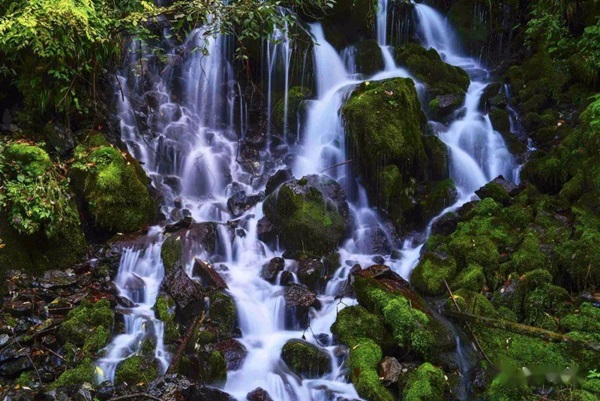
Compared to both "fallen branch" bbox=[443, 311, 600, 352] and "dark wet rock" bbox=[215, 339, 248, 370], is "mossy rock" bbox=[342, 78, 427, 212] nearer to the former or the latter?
"fallen branch" bbox=[443, 311, 600, 352]

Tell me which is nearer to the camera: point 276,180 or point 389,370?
point 389,370

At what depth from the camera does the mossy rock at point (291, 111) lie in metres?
11.3

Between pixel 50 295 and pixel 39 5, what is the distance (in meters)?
4.16

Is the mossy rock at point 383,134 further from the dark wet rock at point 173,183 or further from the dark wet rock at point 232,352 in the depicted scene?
the dark wet rock at point 232,352

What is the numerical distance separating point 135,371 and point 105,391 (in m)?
0.44

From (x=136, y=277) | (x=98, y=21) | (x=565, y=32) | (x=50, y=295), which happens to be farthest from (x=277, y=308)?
(x=565, y=32)

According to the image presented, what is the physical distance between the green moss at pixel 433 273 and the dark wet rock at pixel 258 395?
8.86ft

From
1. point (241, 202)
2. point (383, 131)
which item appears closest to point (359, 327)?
point (241, 202)

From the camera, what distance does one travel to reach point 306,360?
6160 mm

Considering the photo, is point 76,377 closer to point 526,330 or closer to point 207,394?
point 207,394

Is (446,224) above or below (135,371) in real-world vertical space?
above

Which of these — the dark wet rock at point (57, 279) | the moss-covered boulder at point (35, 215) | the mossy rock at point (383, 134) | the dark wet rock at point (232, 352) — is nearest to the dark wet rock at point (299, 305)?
the dark wet rock at point (232, 352)

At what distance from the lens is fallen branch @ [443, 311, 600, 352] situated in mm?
5355

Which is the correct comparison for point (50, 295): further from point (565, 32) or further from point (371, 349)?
point (565, 32)
